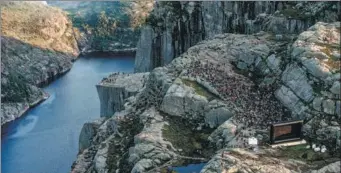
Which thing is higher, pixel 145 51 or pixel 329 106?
pixel 329 106

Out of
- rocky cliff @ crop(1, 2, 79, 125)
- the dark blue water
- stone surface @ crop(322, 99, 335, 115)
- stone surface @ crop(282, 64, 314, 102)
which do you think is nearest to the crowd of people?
stone surface @ crop(282, 64, 314, 102)

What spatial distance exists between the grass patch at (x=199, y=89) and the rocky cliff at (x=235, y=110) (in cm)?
9

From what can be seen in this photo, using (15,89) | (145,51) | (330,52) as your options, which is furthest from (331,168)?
(15,89)

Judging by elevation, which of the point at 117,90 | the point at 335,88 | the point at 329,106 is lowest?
the point at 117,90

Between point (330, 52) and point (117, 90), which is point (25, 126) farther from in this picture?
point (330, 52)

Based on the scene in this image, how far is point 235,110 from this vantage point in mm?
48156

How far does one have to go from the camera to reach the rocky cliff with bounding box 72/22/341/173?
40938 mm

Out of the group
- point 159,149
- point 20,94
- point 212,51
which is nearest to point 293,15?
point 212,51

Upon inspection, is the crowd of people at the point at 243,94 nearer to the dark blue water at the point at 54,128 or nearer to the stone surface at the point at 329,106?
the stone surface at the point at 329,106

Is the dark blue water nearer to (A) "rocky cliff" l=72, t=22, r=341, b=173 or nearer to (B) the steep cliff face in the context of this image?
(B) the steep cliff face

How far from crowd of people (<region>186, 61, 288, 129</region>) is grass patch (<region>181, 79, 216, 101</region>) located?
924 mm

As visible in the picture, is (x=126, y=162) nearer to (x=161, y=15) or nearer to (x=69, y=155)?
(x=69, y=155)

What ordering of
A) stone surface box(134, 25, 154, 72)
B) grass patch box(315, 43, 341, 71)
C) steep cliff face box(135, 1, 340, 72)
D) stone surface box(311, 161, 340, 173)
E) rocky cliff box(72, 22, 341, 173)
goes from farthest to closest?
1. stone surface box(134, 25, 154, 72)
2. steep cliff face box(135, 1, 340, 72)
3. grass patch box(315, 43, 341, 71)
4. rocky cliff box(72, 22, 341, 173)
5. stone surface box(311, 161, 340, 173)

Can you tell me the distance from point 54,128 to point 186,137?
232 ft
